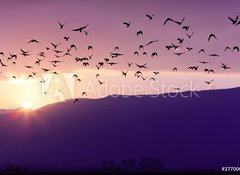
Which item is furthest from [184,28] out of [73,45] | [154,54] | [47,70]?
[47,70]

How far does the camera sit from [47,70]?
82.1 m

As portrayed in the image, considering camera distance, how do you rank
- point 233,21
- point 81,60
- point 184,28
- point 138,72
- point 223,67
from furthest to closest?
point 138,72 → point 81,60 → point 223,67 → point 184,28 → point 233,21

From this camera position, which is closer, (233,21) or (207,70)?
(233,21)

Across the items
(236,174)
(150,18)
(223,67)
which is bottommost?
(236,174)

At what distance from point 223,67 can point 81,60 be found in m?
16.5

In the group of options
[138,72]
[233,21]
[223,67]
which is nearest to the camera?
[233,21]

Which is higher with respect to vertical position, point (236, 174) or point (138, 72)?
point (138, 72)

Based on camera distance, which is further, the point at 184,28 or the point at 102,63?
the point at 102,63

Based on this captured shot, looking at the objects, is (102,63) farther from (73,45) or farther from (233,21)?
(233,21)

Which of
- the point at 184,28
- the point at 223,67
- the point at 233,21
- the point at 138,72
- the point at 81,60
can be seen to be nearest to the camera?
the point at 233,21

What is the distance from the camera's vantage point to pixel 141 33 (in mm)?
70500

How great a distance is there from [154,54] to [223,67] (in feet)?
28.5

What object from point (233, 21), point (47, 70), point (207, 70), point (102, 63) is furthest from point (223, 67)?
point (47, 70)

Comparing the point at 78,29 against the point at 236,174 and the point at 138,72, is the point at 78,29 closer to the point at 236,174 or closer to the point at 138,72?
the point at 138,72
